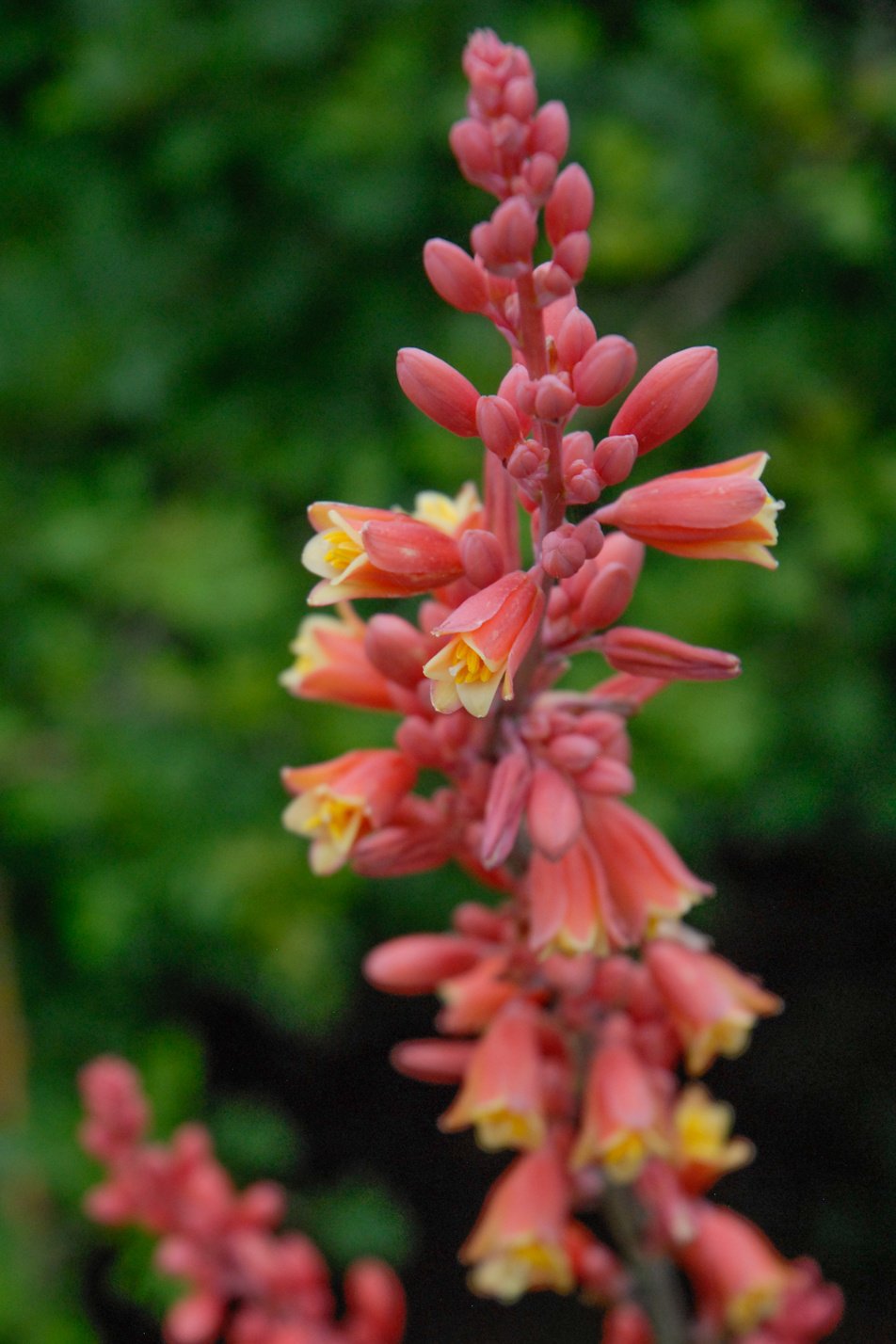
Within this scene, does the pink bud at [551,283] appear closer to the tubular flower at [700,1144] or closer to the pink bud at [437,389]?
the pink bud at [437,389]

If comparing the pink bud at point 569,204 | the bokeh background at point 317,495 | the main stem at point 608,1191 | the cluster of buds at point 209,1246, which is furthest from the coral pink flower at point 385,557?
Result: the bokeh background at point 317,495

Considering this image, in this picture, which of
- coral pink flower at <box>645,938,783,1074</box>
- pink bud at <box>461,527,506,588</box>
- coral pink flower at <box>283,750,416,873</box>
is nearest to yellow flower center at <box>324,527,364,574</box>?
pink bud at <box>461,527,506,588</box>

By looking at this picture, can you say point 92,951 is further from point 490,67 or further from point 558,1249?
point 490,67

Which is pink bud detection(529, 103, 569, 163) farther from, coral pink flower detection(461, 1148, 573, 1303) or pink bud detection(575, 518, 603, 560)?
coral pink flower detection(461, 1148, 573, 1303)

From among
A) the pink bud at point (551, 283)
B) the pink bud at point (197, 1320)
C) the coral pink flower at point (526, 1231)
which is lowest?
the pink bud at point (197, 1320)

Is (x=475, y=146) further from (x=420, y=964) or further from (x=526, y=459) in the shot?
(x=420, y=964)

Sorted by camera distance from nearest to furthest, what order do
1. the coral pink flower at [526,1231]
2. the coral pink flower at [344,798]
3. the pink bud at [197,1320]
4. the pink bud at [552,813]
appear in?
the pink bud at [552,813], the coral pink flower at [344,798], the coral pink flower at [526,1231], the pink bud at [197,1320]
